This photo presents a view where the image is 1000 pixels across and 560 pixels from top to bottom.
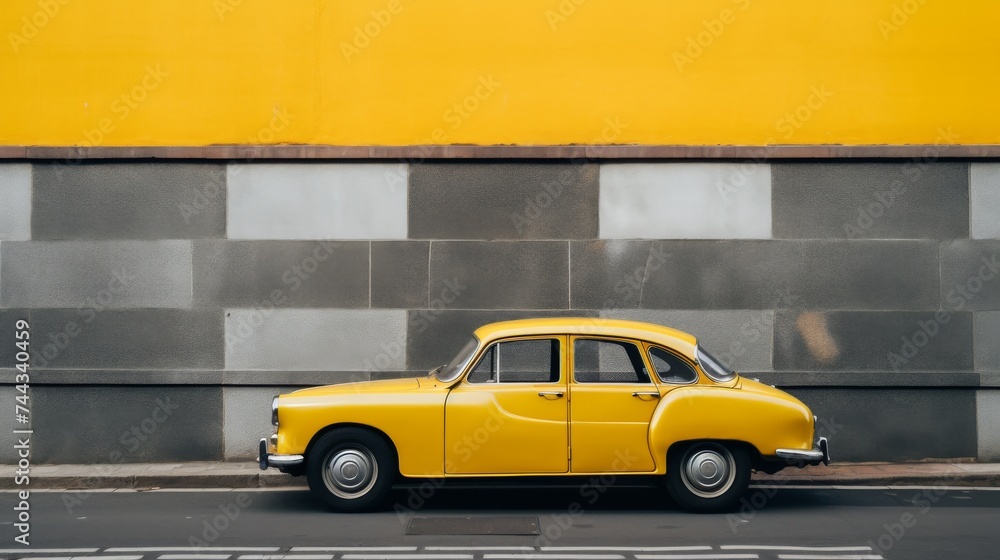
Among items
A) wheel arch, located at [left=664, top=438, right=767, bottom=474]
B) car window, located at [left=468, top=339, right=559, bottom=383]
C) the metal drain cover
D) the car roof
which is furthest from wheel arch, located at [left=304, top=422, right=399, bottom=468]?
wheel arch, located at [left=664, top=438, right=767, bottom=474]

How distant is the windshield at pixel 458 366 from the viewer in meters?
7.97

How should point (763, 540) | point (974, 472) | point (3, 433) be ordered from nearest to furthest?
point (763, 540) → point (974, 472) → point (3, 433)

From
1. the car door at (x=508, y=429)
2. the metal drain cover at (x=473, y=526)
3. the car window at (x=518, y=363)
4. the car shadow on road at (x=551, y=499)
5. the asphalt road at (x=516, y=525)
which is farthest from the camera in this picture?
the car shadow on road at (x=551, y=499)

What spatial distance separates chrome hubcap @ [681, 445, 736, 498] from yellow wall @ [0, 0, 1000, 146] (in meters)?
4.46

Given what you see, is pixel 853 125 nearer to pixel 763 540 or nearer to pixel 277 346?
pixel 763 540

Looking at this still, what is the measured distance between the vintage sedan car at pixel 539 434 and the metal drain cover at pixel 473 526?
1.19ft

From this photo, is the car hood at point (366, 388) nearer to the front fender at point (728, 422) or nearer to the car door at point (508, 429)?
the car door at point (508, 429)

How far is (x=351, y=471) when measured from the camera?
7.78 m

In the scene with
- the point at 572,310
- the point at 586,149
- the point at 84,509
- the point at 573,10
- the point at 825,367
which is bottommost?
the point at 84,509

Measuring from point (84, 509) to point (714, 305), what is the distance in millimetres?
6905

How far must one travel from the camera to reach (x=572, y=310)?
35.3 ft

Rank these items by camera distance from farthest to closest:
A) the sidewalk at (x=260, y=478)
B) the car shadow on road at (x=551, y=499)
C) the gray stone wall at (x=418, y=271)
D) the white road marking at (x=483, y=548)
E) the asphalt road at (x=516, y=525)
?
the gray stone wall at (x=418, y=271) < the sidewalk at (x=260, y=478) < the car shadow on road at (x=551, y=499) < the white road marking at (x=483, y=548) < the asphalt road at (x=516, y=525)

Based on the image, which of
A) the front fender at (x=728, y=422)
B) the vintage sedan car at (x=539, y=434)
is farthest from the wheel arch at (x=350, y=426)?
the front fender at (x=728, y=422)

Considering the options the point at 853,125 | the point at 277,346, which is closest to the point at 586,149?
the point at 853,125
